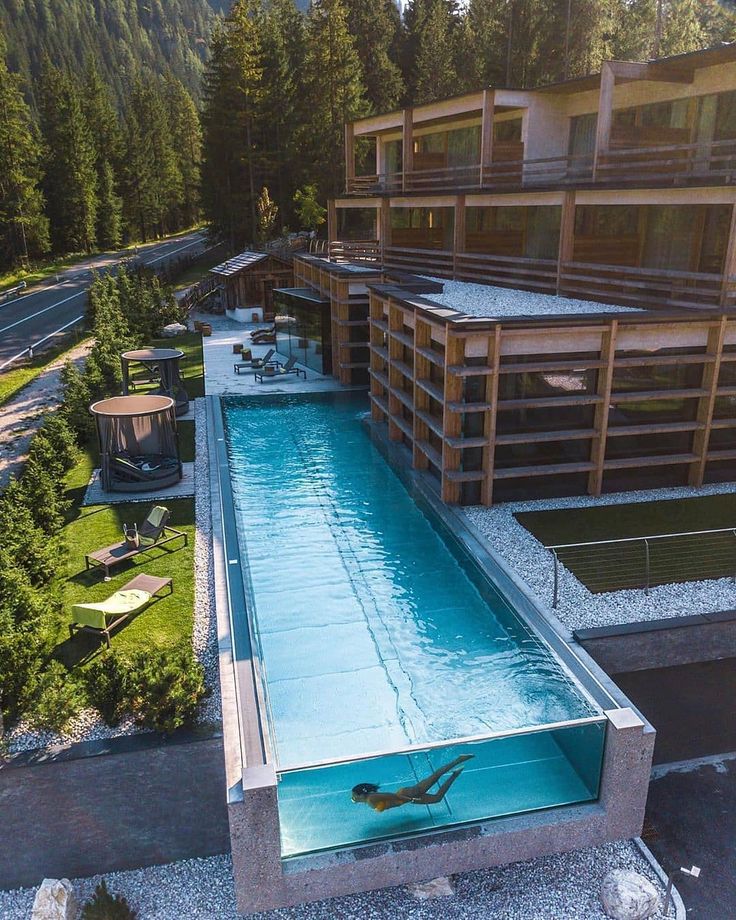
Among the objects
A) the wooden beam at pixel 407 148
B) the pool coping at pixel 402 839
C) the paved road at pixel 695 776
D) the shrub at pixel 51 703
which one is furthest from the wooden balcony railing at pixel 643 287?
the shrub at pixel 51 703

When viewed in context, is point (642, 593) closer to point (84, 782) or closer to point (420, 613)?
point (420, 613)

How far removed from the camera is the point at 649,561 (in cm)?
1365

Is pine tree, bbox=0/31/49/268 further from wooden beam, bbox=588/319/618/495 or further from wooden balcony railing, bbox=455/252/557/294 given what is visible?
wooden beam, bbox=588/319/618/495

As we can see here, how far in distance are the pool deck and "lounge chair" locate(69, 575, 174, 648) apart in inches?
588

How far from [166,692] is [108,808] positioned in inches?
60.9

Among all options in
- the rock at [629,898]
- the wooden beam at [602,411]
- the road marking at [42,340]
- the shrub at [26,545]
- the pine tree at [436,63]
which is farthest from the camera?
the pine tree at [436,63]

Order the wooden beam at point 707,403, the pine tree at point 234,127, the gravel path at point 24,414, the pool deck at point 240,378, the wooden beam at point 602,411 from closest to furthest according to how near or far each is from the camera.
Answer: the wooden beam at point 602,411, the wooden beam at point 707,403, the gravel path at point 24,414, the pool deck at point 240,378, the pine tree at point 234,127

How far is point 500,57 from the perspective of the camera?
53.1 meters

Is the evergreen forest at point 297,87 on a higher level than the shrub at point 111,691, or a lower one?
higher

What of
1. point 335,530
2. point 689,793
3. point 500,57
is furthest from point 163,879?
point 500,57

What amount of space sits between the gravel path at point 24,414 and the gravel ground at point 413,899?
40.8 ft

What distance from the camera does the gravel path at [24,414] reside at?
2016 cm

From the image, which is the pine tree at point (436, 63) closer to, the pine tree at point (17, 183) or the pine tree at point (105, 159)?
the pine tree at point (17, 183)

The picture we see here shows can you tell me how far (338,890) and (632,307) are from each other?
1498cm
